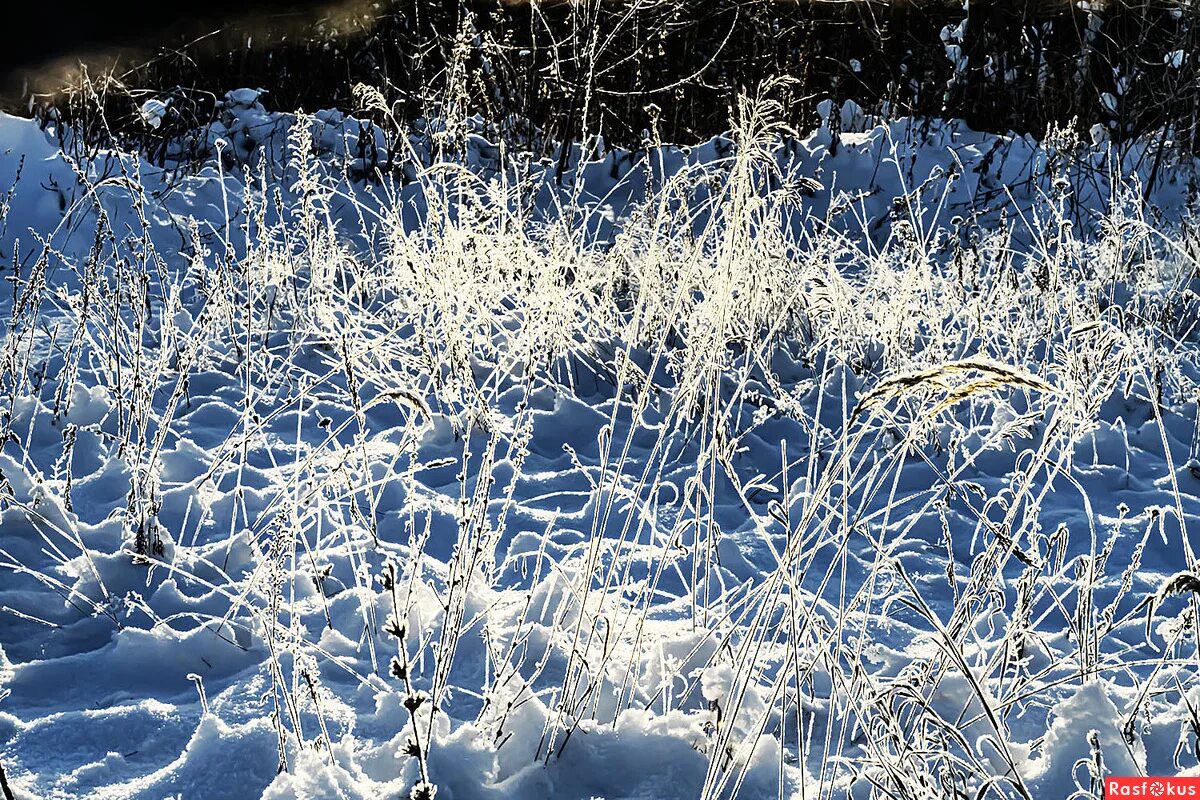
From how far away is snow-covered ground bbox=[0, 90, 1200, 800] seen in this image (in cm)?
151

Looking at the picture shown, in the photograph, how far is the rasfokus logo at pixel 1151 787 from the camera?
1395 millimetres

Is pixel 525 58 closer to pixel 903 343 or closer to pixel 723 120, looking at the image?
pixel 723 120

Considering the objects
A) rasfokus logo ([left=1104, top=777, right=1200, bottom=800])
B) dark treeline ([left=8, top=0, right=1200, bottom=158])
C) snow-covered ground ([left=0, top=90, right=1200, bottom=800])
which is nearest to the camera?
rasfokus logo ([left=1104, top=777, right=1200, bottom=800])

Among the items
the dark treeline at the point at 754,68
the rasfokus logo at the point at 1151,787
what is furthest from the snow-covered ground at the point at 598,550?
the dark treeline at the point at 754,68

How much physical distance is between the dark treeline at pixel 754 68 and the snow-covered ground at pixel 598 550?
105 inches

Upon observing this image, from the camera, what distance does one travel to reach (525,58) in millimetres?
7336

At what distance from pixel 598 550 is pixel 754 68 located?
630cm

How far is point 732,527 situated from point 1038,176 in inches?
182

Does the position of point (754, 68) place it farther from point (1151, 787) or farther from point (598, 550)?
point (1151, 787)

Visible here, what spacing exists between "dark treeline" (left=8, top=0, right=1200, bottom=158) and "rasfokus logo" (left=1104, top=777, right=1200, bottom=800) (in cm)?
556

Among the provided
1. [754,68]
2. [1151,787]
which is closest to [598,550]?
[1151,787]

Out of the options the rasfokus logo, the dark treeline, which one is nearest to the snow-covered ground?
the rasfokus logo

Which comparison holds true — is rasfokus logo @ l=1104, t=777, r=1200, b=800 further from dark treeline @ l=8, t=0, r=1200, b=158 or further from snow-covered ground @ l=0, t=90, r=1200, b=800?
dark treeline @ l=8, t=0, r=1200, b=158

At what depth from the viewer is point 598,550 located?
170 centimetres
